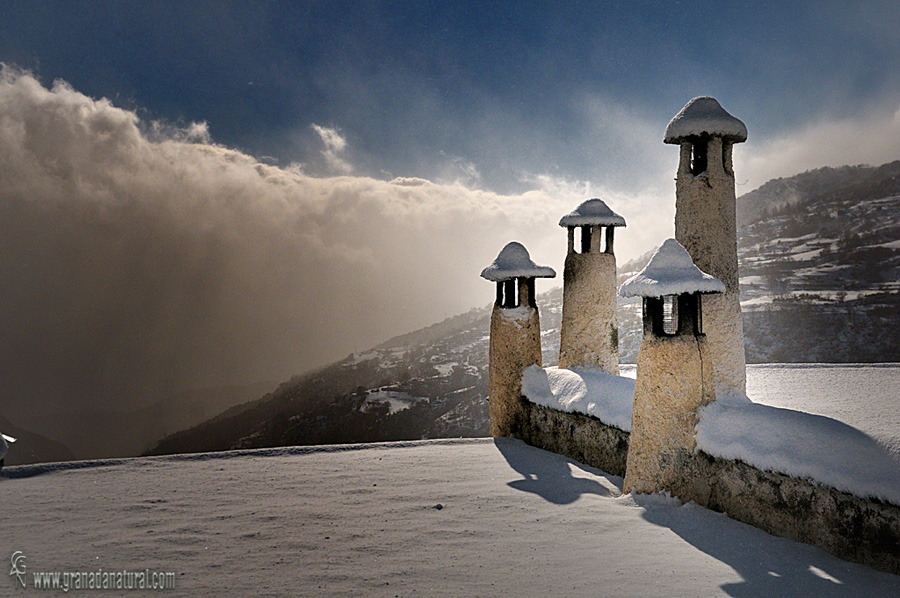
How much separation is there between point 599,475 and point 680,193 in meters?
4.92

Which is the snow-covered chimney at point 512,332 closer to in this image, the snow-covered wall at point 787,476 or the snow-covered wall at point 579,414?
the snow-covered wall at point 579,414

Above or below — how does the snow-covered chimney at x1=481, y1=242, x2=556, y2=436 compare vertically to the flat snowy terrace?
above

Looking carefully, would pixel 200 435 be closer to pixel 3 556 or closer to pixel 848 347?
pixel 3 556

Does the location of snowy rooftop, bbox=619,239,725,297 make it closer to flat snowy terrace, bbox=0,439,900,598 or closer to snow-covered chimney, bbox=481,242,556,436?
flat snowy terrace, bbox=0,439,900,598

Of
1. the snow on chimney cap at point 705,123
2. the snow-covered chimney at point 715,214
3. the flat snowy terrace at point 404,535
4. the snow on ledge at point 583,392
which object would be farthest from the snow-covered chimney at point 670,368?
the snow on chimney cap at point 705,123

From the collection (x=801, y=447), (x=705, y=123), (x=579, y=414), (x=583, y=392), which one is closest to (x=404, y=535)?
(x=801, y=447)

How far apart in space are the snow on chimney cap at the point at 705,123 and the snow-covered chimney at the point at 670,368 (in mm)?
2636

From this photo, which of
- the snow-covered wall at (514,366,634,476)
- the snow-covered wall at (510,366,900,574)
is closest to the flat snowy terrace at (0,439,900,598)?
the snow-covered wall at (510,366,900,574)

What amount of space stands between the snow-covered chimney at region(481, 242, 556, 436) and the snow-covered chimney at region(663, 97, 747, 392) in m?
3.47

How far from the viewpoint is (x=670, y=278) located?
6.48 m

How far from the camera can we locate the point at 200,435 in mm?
34938

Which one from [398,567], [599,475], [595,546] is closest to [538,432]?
[599,475]

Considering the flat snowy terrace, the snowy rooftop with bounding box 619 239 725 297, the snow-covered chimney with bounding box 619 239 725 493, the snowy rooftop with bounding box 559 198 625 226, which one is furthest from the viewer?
the snowy rooftop with bounding box 559 198 625 226

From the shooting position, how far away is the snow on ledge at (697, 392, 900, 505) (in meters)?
A: 4.83
